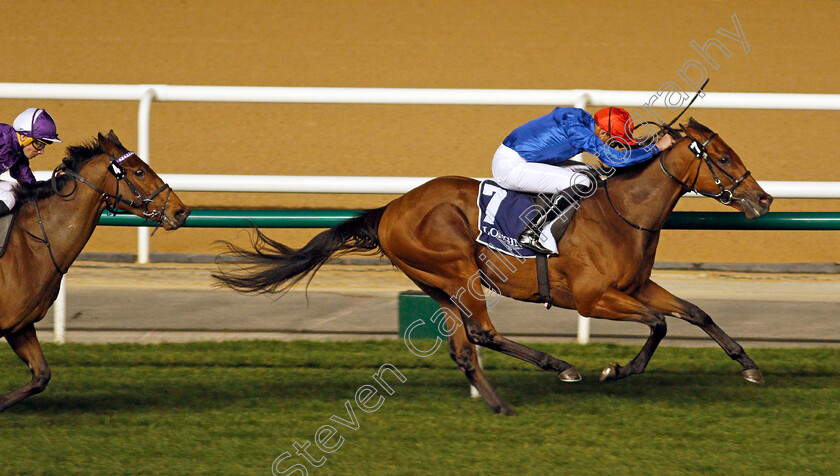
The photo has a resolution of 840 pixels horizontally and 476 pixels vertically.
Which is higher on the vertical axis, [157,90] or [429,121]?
[157,90]

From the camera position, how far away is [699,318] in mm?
4387

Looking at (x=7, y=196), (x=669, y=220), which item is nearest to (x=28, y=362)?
(x=7, y=196)

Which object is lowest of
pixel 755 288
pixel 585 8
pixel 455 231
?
pixel 755 288

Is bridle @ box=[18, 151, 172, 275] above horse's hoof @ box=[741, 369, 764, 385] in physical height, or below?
above

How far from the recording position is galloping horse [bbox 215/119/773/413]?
4.38 m

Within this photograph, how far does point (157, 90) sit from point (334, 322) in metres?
1.84

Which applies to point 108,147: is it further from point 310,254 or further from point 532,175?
point 532,175

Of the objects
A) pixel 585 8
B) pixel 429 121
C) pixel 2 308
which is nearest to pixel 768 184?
pixel 2 308

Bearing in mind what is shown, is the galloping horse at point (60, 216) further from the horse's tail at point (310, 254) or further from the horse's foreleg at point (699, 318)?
the horse's foreleg at point (699, 318)

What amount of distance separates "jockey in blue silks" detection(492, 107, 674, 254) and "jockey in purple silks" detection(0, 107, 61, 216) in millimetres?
1911

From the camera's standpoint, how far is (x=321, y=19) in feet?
42.0

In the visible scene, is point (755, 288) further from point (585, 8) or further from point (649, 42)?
point (585, 8)

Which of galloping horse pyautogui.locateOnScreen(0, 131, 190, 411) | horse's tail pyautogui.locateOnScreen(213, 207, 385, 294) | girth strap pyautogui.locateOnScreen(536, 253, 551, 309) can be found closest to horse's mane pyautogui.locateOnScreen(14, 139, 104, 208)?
galloping horse pyautogui.locateOnScreen(0, 131, 190, 411)

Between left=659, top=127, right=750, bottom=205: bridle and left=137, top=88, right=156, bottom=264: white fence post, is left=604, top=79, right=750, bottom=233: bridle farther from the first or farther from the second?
left=137, top=88, right=156, bottom=264: white fence post
